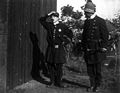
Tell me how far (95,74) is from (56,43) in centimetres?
120

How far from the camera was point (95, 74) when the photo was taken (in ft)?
22.7

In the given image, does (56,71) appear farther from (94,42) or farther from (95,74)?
(94,42)

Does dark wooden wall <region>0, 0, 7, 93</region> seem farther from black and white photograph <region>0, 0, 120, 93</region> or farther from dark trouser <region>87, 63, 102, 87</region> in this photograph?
dark trouser <region>87, 63, 102, 87</region>

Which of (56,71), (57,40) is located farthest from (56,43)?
(56,71)

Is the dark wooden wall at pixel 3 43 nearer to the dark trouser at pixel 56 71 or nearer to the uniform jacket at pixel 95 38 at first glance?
the dark trouser at pixel 56 71

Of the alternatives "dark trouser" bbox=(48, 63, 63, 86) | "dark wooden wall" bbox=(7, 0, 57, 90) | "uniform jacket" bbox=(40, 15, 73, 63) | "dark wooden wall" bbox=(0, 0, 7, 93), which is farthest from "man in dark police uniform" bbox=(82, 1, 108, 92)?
"dark wooden wall" bbox=(0, 0, 7, 93)

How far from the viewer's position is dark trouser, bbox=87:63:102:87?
270 inches

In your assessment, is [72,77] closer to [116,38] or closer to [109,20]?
[116,38]

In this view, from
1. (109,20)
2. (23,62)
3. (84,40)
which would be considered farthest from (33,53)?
(109,20)

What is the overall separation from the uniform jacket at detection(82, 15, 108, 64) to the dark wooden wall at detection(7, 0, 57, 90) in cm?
161

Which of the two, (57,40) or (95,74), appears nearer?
(95,74)

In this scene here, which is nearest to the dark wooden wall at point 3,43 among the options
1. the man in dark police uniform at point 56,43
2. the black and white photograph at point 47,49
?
the black and white photograph at point 47,49

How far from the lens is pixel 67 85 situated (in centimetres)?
766

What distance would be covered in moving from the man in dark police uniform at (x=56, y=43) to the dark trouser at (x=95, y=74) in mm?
723
